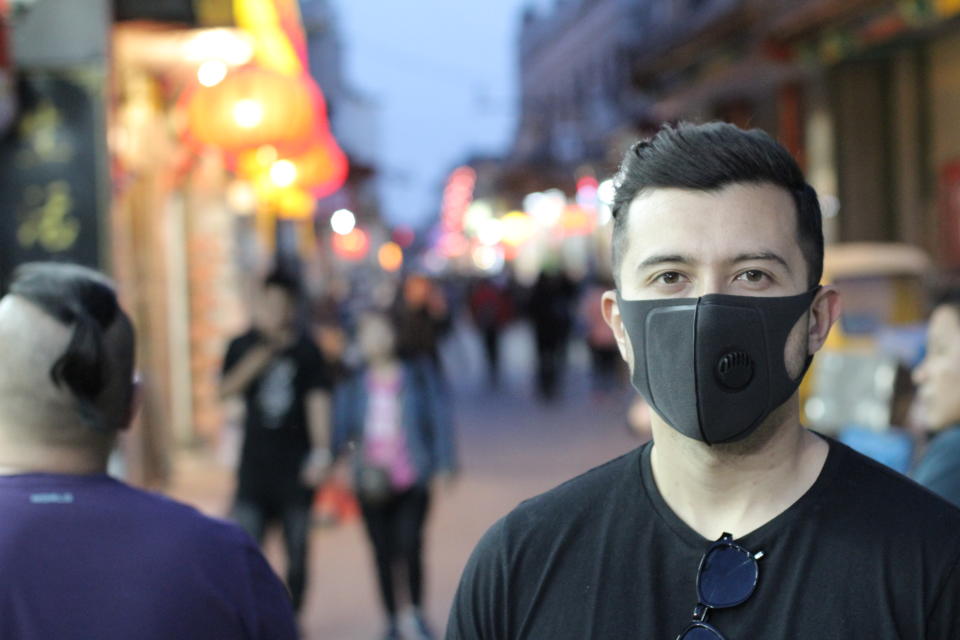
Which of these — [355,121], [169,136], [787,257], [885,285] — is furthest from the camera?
[355,121]

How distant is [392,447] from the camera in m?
6.47

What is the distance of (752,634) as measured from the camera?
180cm

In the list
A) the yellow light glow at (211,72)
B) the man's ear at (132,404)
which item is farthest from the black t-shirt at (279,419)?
the yellow light glow at (211,72)

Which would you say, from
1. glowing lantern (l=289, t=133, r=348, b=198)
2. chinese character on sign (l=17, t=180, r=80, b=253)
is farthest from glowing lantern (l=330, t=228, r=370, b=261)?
chinese character on sign (l=17, t=180, r=80, b=253)

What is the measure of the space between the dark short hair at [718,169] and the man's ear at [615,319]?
0.06 metres

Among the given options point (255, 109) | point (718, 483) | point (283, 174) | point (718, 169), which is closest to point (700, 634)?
point (718, 483)

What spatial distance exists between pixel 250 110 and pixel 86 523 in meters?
7.34

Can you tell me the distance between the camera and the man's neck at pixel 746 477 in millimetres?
1920

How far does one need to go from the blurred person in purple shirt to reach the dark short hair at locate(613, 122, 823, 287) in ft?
3.75

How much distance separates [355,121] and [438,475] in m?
36.2

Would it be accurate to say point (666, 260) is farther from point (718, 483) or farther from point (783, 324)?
point (718, 483)

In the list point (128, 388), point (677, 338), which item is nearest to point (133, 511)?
point (128, 388)

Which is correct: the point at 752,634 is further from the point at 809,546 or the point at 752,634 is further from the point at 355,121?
the point at 355,121

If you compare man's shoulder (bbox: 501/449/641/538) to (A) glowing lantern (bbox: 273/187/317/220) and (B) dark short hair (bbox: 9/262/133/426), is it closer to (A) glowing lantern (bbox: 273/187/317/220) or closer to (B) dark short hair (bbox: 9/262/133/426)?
(B) dark short hair (bbox: 9/262/133/426)
